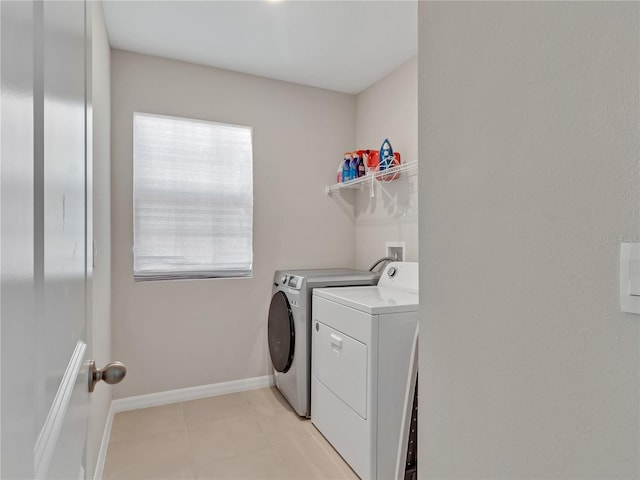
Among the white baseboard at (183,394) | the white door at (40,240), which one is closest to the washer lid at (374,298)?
the white baseboard at (183,394)

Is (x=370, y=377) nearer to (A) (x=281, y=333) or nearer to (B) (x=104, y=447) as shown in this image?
(A) (x=281, y=333)

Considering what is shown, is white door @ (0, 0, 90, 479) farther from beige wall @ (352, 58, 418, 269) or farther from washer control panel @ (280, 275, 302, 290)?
beige wall @ (352, 58, 418, 269)

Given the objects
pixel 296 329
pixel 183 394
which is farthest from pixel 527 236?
pixel 183 394

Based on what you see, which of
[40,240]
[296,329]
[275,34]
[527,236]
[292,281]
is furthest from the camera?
[292,281]

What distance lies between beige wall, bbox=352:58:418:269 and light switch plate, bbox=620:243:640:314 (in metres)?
1.90

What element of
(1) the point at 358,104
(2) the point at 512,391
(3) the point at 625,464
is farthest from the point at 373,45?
(3) the point at 625,464

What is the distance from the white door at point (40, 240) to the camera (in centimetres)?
26

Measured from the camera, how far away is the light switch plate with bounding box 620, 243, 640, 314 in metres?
0.54

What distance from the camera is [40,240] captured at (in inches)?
13.9

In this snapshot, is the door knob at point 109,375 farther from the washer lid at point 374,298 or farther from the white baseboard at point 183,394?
the white baseboard at point 183,394

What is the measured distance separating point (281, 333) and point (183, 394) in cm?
86

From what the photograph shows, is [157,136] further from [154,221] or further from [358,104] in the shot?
[358,104]

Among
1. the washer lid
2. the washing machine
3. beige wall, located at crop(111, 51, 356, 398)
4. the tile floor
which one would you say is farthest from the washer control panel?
the tile floor

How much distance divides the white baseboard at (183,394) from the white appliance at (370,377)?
97cm
